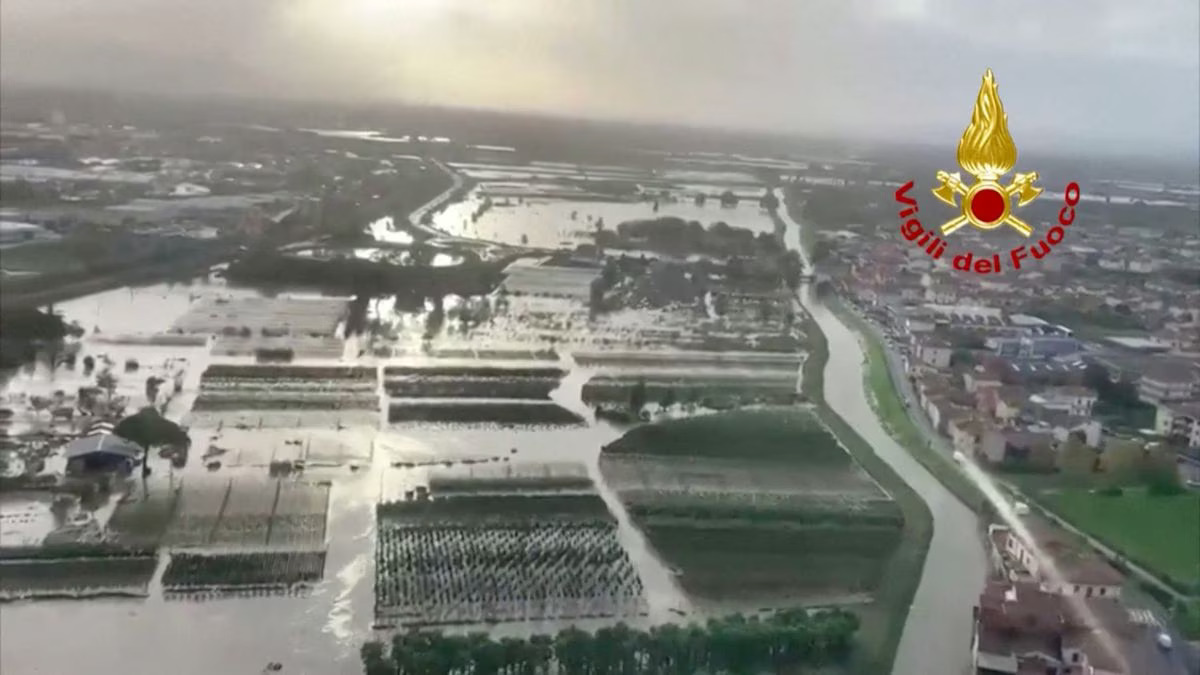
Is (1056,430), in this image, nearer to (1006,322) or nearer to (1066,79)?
(1006,322)

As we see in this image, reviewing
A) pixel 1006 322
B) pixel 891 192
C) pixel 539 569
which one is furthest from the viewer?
pixel 1006 322

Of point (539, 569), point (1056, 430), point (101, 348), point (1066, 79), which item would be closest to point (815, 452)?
point (1056, 430)

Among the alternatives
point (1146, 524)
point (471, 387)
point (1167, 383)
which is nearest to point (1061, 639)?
point (1146, 524)

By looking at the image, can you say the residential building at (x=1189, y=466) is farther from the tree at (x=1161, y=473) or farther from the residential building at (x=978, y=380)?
the residential building at (x=978, y=380)

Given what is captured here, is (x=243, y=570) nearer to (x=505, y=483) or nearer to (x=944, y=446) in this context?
(x=505, y=483)

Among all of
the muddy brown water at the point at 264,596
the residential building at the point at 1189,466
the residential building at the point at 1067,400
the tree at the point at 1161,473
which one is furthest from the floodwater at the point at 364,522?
the residential building at the point at 1189,466

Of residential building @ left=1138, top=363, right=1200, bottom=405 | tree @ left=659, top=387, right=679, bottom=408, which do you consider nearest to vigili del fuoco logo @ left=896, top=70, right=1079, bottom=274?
residential building @ left=1138, top=363, right=1200, bottom=405
